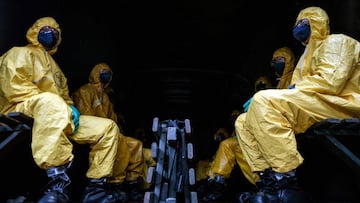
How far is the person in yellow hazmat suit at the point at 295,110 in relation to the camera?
2.47m

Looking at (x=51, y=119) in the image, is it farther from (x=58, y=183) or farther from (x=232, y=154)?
(x=232, y=154)

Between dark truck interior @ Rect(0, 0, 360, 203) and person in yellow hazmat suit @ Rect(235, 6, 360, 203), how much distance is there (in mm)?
152

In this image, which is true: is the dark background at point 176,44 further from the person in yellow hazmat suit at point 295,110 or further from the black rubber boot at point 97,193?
the black rubber boot at point 97,193

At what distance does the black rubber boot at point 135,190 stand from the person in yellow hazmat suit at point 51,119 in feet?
2.10

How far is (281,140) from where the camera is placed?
8.09ft

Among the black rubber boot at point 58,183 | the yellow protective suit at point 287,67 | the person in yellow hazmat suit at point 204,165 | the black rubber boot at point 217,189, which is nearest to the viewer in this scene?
the black rubber boot at point 58,183

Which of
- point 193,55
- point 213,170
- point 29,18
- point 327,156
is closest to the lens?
point 327,156

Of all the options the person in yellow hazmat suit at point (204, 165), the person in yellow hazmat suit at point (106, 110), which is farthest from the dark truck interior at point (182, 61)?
the person in yellow hazmat suit at point (204, 165)

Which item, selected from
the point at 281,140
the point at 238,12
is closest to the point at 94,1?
the point at 238,12

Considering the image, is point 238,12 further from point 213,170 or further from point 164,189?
point 164,189

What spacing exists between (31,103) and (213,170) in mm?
2138

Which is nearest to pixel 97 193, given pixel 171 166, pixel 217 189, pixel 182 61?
pixel 171 166

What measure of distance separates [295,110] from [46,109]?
1624 millimetres

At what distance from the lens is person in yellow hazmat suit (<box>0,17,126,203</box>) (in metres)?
2.59
